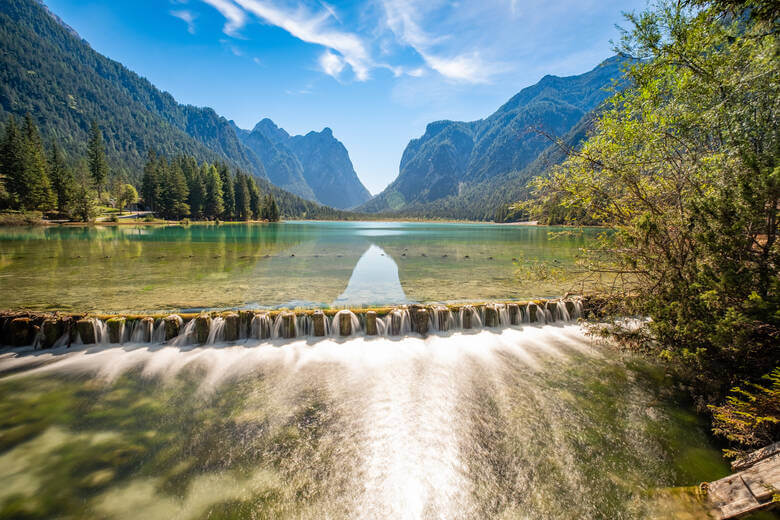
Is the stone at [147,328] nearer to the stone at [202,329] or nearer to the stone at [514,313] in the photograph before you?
the stone at [202,329]

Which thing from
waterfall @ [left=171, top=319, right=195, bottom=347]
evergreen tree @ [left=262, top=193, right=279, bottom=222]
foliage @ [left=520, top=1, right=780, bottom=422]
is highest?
evergreen tree @ [left=262, top=193, right=279, bottom=222]

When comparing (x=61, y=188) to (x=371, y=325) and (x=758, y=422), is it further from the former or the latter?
(x=758, y=422)

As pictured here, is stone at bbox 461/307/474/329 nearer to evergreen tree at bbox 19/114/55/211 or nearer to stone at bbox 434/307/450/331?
stone at bbox 434/307/450/331

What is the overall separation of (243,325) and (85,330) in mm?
4833

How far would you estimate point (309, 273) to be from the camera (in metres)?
22.2

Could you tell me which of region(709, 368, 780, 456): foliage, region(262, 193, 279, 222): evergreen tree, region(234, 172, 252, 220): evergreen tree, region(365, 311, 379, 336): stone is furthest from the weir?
region(262, 193, 279, 222): evergreen tree

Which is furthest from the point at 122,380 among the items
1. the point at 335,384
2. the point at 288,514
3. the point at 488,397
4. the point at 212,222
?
the point at 212,222

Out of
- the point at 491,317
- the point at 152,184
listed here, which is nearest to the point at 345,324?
the point at 491,317

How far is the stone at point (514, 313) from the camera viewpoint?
39.9 feet

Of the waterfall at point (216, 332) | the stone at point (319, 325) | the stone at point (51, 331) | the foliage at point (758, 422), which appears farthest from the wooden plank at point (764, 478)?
the stone at point (51, 331)

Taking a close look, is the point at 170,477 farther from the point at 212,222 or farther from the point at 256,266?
the point at 212,222

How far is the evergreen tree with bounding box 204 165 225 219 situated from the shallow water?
10201 cm

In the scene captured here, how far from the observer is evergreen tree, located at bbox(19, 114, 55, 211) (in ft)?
204

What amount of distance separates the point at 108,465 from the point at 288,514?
359cm
